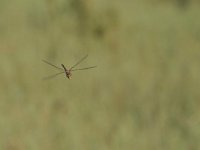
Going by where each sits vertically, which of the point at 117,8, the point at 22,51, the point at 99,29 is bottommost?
the point at 22,51

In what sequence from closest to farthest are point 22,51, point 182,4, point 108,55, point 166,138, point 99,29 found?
point 166,138, point 22,51, point 108,55, point 99,29, point 182,4

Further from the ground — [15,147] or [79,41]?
[79,41]

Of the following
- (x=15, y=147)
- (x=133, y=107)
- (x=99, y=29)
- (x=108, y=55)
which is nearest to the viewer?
(x=15, y=147)

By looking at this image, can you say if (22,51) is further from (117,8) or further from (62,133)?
(117,8)

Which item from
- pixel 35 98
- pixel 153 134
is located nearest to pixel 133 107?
pixel 153 134

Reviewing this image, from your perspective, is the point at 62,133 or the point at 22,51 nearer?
the point at 62,133

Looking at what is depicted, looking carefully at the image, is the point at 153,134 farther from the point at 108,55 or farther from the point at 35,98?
the point at 108,55

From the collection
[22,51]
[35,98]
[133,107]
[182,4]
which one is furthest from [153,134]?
[182,4]
